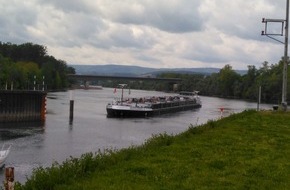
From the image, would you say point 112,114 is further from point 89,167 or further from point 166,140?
point 89,167

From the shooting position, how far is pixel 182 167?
13062 millimetres

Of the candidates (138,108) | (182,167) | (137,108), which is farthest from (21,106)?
(182,167)

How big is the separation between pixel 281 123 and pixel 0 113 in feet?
157

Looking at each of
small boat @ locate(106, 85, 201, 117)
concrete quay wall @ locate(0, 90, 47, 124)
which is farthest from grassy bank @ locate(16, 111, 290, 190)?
small boat @ locate(106, 85, 201, 117)

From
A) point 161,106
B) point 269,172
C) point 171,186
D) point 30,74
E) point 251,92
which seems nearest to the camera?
point 171,186

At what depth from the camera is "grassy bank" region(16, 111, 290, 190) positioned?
1099 centimetres

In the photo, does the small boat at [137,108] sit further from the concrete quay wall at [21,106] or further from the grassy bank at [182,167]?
the grassy bank at [182,167]

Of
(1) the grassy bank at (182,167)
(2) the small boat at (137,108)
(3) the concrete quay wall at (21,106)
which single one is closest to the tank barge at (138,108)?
(2) the small boat at (137,108)

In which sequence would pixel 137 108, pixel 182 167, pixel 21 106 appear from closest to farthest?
pixel 182 167 → pixel 21 106 → pixel 137 108

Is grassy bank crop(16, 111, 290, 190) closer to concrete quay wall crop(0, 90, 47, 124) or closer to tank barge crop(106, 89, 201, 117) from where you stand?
concrete quay wall crop(0, 90, 47, 124)

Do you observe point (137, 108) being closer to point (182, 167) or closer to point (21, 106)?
point (21, 106)

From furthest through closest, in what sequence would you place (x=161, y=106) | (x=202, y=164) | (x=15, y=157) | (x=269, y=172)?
(x=161, y=106), (x=15, y=157), (x=202, y=164), (x=269, y=172)

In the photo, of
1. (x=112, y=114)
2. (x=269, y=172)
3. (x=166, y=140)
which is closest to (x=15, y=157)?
(x=166, y=140)

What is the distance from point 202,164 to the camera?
44.6ft
